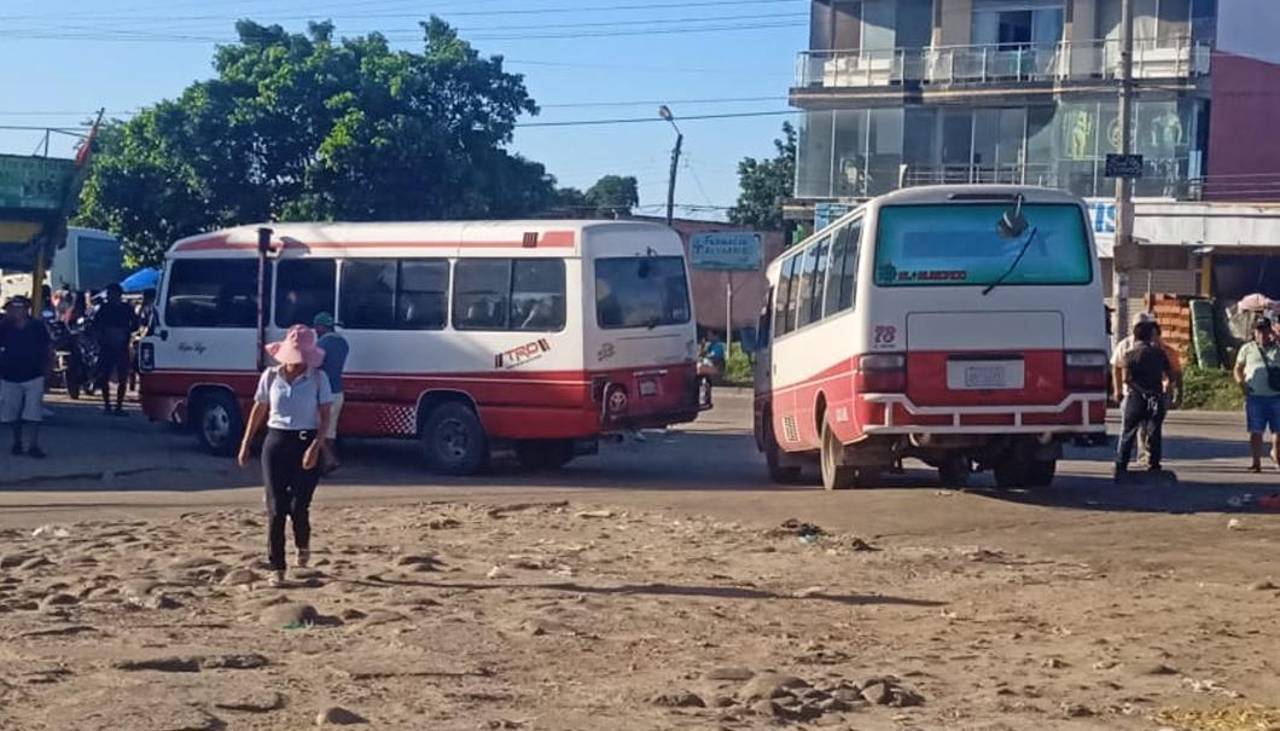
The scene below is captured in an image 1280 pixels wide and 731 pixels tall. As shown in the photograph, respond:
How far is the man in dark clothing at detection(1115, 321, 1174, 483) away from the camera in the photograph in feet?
59.0

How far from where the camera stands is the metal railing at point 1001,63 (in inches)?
1720

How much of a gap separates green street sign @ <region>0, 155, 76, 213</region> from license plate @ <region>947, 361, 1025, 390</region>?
45.8ft

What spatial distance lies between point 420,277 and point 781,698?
1265cm

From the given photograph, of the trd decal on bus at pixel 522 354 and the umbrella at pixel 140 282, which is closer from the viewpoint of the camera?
the trd decal on bus at pixel 522 354

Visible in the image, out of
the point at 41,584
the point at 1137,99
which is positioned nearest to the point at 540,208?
the point at 1137,99

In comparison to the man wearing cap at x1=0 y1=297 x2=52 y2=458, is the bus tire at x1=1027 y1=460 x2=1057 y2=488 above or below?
below

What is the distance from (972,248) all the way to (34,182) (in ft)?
46.2

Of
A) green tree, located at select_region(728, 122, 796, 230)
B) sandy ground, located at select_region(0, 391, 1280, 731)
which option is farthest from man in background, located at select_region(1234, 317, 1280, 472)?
green tree, located at select_region(728, 122, 796, 230)

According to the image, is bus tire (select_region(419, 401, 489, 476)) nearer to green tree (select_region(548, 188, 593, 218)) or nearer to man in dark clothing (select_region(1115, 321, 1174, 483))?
man in dark clothing (select_region(1115, 321, 1174, 483))

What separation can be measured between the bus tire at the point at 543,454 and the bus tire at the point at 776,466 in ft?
7.34

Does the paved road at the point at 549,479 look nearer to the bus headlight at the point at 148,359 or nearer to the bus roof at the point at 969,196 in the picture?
the bus headlight at the point at 148,359

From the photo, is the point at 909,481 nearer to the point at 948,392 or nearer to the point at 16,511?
the point at 948,392

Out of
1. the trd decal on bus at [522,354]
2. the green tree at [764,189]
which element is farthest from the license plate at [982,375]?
the green tree at [764,189]

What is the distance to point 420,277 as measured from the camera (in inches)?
790
